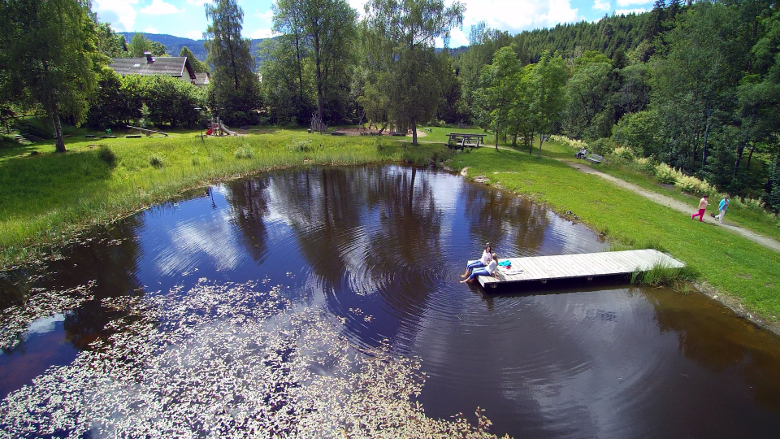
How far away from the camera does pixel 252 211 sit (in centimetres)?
2123

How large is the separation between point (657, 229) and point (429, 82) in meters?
24.2

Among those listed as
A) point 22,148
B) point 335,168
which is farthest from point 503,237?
point 22,148

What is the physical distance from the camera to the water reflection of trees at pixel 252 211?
1661cm

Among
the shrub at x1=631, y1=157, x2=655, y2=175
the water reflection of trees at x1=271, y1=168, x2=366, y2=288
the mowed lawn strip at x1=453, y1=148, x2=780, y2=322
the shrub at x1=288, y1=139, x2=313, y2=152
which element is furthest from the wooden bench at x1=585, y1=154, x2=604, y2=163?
the shrub at x1=288, y1=139, x2=313, y2=152

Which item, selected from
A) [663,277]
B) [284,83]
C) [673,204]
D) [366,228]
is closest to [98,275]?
[366,228]

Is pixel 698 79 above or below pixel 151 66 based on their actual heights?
below

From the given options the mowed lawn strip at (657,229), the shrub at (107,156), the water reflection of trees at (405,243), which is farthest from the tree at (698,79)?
the shrub at (107,156)

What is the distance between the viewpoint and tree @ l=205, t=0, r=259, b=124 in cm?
4562

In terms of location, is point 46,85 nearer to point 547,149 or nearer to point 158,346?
point 158,346

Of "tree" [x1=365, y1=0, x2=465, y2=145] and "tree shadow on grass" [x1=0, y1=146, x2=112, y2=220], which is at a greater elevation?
"tree" [x1=365, y1=0, x2=465, y2=145]

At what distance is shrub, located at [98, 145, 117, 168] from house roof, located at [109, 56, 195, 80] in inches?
1382

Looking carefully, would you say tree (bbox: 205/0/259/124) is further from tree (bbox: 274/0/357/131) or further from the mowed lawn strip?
the mowed lawn strip

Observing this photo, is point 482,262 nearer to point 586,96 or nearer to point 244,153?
point 244,153

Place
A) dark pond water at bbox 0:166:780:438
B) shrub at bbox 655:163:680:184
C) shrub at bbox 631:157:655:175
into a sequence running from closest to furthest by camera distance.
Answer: dark pond water at bbox 0:166:780:438
shrub at bbox 655:163:680:184
shrub at bbox 631:157:655:175
